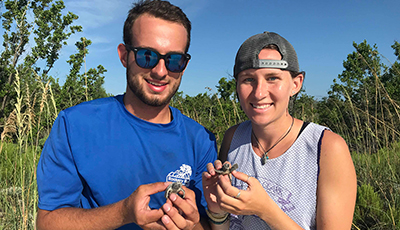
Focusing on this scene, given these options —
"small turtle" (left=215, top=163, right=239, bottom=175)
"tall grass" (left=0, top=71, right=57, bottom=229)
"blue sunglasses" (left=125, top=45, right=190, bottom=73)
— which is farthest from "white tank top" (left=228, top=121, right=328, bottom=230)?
"tall grass" (left=0, top=71, right=57, bottom=229)

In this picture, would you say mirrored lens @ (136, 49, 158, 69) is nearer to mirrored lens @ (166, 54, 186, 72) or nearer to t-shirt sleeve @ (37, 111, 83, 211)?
mirrored lens @ (166, 54, 186, 72)

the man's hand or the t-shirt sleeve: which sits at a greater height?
the t-shirt sleeve

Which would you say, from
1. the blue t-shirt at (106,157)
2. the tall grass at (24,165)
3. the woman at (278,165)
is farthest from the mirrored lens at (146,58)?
the tall grass at (24,165)

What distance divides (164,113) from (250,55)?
700 mm

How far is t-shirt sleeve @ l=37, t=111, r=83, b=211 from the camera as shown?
1.55 meters

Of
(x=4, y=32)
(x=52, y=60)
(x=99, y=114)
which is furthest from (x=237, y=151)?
(x=52, y=60)

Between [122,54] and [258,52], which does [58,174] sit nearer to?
[122,54]

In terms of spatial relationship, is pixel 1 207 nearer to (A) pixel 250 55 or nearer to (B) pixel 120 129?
(B) pixel 120 129

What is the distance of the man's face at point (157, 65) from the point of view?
1763mm

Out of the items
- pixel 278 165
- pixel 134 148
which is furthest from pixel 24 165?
pixel 278 165

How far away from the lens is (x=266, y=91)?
1.70m

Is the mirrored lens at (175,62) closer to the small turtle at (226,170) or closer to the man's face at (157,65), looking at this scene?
the man's face at (157,65)

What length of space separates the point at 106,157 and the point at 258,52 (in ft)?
3.80

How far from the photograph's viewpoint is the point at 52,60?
15.9 meters
